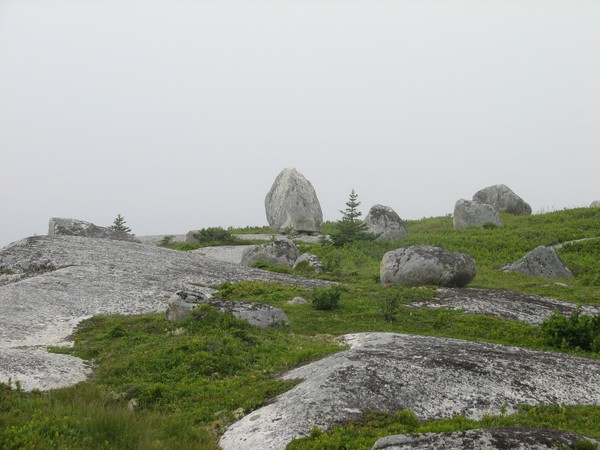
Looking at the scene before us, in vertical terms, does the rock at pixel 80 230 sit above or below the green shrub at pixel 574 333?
above

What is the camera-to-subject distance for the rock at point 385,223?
57.1 m

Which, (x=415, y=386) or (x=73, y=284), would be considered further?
(x=73, y=284)

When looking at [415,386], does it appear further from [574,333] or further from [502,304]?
[502,304]

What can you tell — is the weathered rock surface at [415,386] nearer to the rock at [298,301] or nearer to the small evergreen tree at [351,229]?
the rock at [298,301]

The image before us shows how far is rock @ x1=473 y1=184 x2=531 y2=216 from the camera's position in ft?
237

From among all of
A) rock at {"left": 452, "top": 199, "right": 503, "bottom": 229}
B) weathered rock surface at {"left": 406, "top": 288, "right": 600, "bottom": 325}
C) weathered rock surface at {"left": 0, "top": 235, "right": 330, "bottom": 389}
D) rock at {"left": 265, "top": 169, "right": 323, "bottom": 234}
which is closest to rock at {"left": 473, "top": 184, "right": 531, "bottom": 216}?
rock at {"left": 452, "top": 199, "right": 503, "bottom": 229}

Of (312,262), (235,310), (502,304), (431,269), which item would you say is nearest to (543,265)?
(431,269)

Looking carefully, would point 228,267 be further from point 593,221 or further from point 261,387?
point 593,221

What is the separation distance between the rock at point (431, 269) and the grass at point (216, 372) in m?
1.35

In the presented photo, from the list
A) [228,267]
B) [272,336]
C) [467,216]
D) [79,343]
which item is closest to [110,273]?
[228,267]

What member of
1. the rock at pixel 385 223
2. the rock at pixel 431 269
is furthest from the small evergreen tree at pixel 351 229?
the rock at pixel 431 269

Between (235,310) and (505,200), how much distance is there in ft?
181

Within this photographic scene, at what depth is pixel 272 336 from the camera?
2223cm

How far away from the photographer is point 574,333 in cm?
2219
